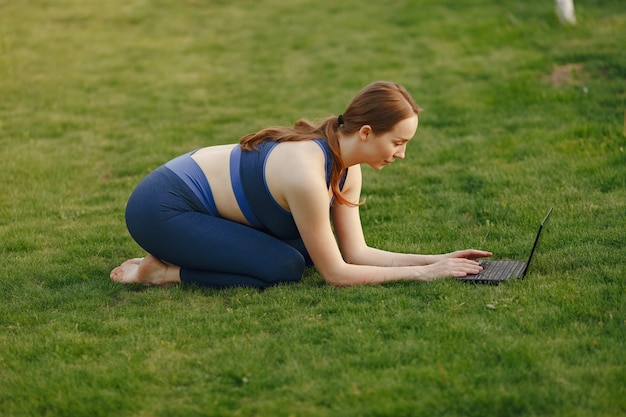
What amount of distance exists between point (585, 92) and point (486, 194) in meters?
3.14

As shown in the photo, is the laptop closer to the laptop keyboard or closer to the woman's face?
the laptop keyboard

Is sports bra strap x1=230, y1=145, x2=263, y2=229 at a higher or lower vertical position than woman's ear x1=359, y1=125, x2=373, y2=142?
lower

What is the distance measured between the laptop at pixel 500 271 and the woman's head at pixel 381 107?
106 cm

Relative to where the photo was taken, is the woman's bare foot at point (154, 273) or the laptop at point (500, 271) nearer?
the laptop at point (500, 271)

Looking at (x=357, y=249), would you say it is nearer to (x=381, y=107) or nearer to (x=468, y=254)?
(x=468, y=254)

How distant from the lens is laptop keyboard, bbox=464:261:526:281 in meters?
5.16

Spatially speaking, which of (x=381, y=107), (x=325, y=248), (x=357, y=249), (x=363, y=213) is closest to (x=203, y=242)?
(x=325, y=248)

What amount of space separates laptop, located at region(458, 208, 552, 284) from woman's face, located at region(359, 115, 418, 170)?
0.90 metres

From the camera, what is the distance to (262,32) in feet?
47.8

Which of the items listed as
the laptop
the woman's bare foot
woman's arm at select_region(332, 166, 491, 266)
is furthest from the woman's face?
the woman's bare foot

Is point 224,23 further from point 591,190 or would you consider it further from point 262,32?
point 591,190

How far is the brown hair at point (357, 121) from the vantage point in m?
4.92

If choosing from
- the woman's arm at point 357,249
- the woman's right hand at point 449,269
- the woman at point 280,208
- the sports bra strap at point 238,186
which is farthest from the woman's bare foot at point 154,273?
the woman's right hand at point 449,269

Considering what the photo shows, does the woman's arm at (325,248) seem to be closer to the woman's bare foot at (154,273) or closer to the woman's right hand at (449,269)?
the woman's right hand at (449,269)
